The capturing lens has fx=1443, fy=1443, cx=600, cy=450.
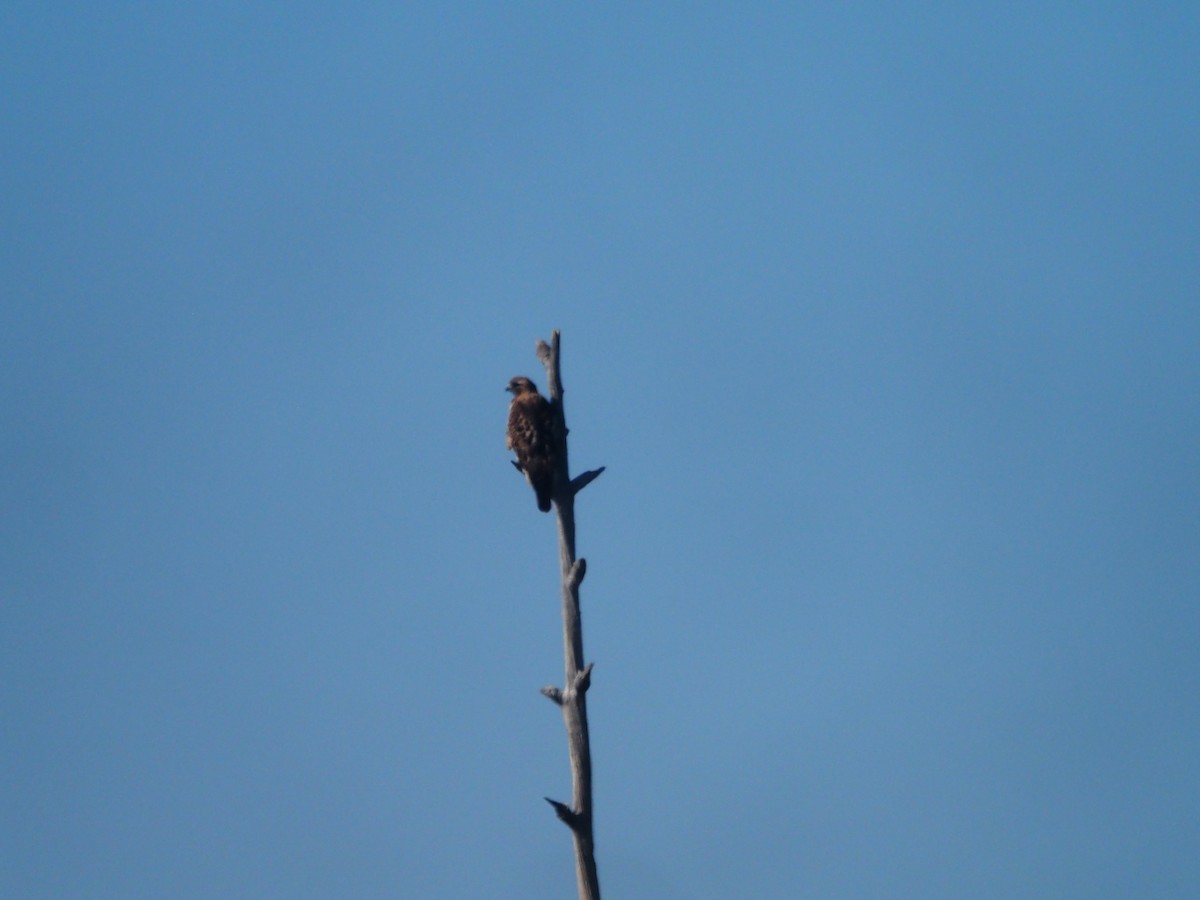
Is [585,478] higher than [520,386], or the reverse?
[520,386]

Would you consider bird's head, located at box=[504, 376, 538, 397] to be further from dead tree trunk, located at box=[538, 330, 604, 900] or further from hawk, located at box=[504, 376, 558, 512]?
dead tree trunk, located at box=[538, 330, 604, 900]

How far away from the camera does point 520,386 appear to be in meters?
11.7

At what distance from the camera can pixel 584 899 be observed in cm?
834

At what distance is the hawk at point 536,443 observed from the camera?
986 centimetres

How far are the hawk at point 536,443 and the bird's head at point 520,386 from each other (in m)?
1.21

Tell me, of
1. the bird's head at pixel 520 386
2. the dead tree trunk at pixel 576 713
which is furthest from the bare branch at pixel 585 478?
the bird's head at pixel 520 386

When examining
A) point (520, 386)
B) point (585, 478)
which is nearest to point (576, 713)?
point (585, 478)

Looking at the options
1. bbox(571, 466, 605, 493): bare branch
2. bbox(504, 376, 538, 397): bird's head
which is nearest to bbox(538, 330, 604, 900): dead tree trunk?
bbox(571, 466, 605, 493): bare branch

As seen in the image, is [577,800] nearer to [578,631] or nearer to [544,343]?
[578,631]

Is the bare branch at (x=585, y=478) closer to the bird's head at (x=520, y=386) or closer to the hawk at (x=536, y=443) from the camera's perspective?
the hawk at (x=536, y=443)

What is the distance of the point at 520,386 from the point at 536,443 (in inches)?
73.3

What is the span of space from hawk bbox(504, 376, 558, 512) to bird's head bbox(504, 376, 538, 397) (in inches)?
47.5

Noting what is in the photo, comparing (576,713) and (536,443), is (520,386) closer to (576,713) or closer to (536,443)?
(536,443)

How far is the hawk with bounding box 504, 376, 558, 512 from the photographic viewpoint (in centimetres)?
986
